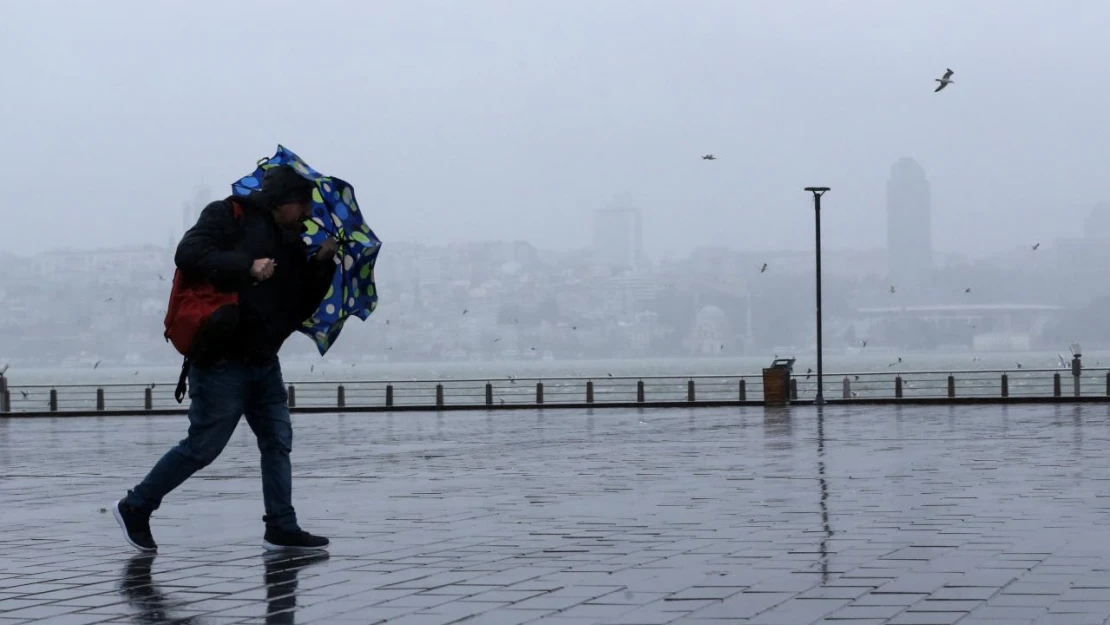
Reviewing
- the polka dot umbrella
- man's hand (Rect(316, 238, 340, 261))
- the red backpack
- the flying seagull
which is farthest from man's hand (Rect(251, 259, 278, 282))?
the flying seagull

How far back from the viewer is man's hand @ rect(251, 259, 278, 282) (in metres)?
7.60

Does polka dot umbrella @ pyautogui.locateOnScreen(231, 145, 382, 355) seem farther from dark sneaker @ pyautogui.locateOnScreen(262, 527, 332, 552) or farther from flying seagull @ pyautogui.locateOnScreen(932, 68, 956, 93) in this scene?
flying seagull @ pyautogui.locateOnScreen(932, 68, 956, 93)

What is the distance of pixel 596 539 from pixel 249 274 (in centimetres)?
219

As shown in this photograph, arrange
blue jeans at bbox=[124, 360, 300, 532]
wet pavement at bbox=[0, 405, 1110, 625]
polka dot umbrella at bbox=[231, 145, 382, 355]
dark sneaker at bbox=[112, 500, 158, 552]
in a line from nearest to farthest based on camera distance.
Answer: wet pavement at bbox=[0, 405, 1110, 625] < blue jeans at bbox=[124, 360, 300, 532] < dark sneaker at bbox=[112, 500, 158, 552] < polka dot umbrella at bbox=[231, 145, 382, 355]

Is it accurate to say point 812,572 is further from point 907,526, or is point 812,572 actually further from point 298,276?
point 298,276

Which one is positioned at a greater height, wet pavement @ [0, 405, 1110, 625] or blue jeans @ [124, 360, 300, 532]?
blue jeans @ [124, 360, 300, 532]

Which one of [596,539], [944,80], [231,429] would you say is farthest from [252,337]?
[944,80]

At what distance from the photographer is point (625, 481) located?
12914 mm

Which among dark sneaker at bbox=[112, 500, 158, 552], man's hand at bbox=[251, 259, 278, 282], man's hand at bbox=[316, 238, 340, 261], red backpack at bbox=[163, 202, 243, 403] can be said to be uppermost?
man's hand at bbox=[316, 238, 340, 261]

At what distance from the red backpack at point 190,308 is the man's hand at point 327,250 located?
446 millimetres

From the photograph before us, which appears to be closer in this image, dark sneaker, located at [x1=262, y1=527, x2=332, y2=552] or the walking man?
the walking man

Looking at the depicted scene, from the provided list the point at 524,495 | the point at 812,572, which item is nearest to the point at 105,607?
the point at 812,572

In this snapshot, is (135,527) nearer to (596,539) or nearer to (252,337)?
(252,337)

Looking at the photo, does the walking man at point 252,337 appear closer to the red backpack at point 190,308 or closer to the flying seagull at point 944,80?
the red backpack at point 190,308
